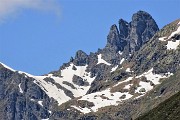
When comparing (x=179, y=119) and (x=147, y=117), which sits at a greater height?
(x=147, y=117)

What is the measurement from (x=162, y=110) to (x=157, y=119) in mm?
5704

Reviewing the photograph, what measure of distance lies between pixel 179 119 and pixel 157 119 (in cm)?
1413

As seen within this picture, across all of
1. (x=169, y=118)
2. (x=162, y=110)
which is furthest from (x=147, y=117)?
(x=169, y=118)

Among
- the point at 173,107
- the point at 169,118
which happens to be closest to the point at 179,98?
the point at 173,107

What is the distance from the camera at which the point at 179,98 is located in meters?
126

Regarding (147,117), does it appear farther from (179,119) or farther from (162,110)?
(179,119)

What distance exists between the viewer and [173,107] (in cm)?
12319

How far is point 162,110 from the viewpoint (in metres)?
128

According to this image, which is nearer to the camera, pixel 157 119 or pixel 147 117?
pixel 157 119

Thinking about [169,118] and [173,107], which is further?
[173,107]

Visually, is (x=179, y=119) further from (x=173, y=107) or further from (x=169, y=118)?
(x=173, y=107)

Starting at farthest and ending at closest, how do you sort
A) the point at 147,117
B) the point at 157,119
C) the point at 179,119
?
the point at 147,117 → the point at 157,119 → the point at 179,119

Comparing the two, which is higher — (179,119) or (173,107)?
(173,107)

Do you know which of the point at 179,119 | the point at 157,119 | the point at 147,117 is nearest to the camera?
the point at 179,119
